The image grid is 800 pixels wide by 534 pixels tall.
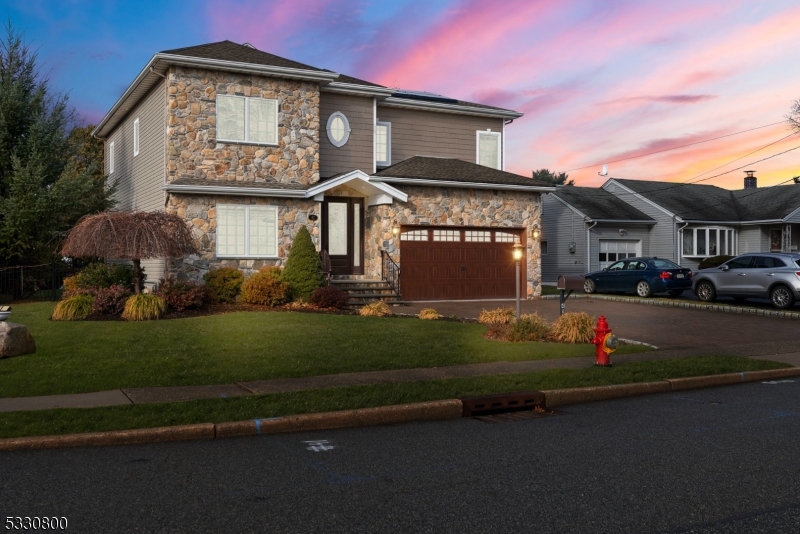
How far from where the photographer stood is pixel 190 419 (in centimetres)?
746

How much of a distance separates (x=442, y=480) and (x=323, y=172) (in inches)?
712

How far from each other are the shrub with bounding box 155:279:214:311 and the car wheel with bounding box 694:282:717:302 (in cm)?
1587

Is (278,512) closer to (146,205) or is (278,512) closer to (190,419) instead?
(190,419)

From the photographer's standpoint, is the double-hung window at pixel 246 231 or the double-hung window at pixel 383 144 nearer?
the double-hung window at pixel 246 231

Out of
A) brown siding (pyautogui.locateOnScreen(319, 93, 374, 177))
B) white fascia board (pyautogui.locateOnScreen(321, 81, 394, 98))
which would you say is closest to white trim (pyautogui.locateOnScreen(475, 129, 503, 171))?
white fascia board (pyautogui.locateOnScreen(321, 81, 394, 98))

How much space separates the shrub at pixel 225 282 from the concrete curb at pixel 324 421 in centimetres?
1143

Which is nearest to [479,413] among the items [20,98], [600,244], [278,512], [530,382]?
[530,382]

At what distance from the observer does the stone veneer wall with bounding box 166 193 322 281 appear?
765 inches

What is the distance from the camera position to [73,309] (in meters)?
15.9

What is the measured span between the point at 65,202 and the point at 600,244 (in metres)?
23.9

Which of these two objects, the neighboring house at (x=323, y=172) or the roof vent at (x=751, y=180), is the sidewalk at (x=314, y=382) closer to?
the neighboring house at (x=323, y=172)

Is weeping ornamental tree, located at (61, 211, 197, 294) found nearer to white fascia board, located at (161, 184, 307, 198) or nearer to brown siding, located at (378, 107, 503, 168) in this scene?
white fascia board, located at (161, 184, 307, 198)

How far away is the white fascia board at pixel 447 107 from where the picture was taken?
968 inches

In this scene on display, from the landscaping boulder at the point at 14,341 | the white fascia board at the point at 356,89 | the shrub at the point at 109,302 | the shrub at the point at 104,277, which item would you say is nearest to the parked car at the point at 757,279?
the white fascia board at the point at 356,89
